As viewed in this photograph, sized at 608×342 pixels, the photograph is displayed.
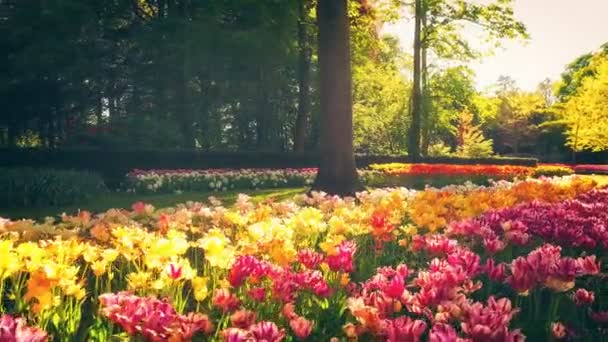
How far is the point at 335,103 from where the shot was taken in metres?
12.9

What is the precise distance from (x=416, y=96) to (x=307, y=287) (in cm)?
2663

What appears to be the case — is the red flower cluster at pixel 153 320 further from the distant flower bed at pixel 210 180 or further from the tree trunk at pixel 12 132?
the tree trunk at pixel 12 132

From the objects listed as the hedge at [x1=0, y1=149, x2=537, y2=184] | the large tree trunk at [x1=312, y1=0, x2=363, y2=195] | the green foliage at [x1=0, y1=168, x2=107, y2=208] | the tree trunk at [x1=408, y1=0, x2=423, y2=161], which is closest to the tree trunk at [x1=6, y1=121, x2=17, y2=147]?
the hedge at [x1=0, y1=149, x2=537, y2=184]

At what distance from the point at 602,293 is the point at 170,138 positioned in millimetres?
20773

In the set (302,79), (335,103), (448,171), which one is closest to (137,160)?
(302,79)

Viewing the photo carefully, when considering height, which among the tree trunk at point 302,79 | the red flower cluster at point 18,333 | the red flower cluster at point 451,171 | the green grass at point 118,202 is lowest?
the green grass at point 118,202

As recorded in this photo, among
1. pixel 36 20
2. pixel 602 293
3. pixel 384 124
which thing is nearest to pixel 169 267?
pixel 602 293

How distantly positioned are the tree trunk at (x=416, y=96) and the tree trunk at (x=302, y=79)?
5.40 m

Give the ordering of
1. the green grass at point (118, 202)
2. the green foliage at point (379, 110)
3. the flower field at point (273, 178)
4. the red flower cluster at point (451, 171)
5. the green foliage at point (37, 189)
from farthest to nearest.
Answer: the green foliage at point (379, 110), the red flower cluster at point (451, 171), the flower field at point (273, 178), the green foliage at point (37, 189), the green grass at point (118, 202)

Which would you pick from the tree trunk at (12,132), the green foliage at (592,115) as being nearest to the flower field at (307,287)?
the tree trunk at (12,132)

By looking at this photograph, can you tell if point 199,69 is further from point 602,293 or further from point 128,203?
point 602,293

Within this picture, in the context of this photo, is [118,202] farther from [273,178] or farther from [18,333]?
[18,333]

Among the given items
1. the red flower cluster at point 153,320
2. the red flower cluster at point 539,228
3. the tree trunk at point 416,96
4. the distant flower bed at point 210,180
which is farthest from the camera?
the tree trunk at point 416,96

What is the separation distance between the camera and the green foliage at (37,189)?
12570 millimetres
